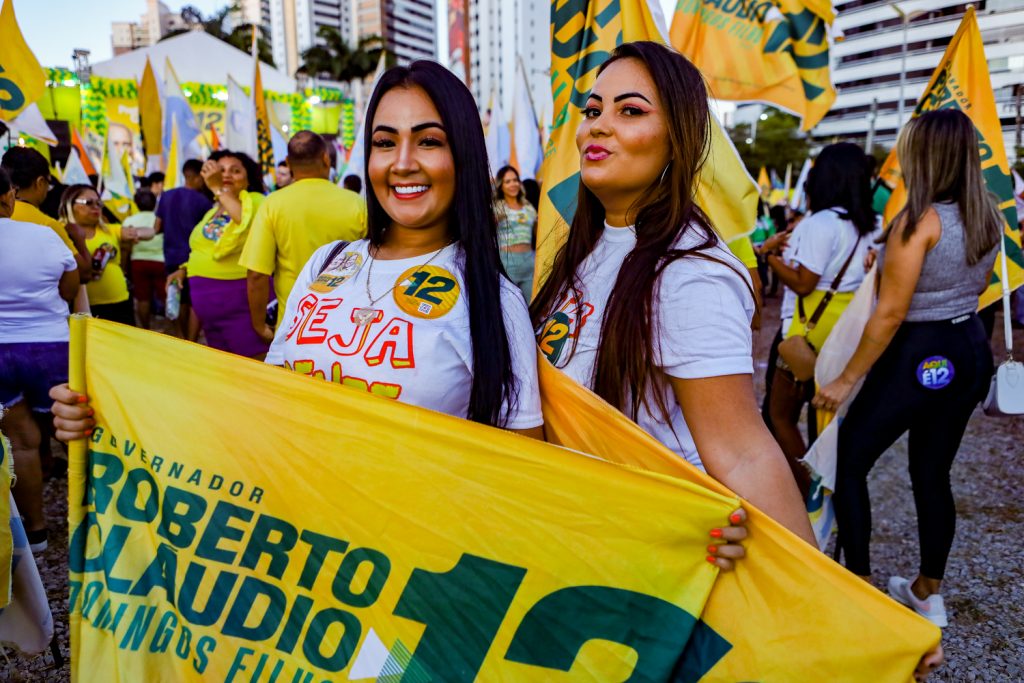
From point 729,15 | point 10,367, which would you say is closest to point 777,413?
point 729,15

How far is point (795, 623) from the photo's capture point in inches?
50.3

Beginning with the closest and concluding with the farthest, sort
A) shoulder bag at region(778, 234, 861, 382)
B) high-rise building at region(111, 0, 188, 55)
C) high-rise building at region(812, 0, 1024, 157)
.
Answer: shoulder bag at region(778, 234, 861, 382) → high-rise building at region(812, 0, 1024, 157) → high-rise building at region(111, 0, 188, 55)

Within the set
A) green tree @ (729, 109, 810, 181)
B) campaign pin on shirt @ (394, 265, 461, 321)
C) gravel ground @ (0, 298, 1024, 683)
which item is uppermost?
green tree @ (729, 109, 810, 181)

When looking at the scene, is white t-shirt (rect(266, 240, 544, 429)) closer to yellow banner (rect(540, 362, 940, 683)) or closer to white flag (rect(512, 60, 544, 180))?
yellow banner (rect(540, 362, 940, 683))

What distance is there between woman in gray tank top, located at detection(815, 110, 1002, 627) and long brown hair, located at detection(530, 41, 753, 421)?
1.49 meters

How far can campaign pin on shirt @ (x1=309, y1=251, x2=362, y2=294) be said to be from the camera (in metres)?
1.85

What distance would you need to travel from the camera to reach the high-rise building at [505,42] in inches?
3986

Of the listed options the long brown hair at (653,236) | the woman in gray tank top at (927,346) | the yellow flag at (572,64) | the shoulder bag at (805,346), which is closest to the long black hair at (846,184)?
the shoulder bag at (805,346)

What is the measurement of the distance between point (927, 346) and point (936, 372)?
0.37ft

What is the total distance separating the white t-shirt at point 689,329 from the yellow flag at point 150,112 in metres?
10.4

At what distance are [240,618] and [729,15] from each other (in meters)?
4.25

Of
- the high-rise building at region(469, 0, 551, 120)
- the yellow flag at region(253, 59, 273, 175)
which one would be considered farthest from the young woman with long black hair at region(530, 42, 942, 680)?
the high-rise building at region(469, 0, 551, 120)

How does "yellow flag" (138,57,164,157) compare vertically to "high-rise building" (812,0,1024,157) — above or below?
below

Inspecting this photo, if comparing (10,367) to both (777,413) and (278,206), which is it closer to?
(278,206)
